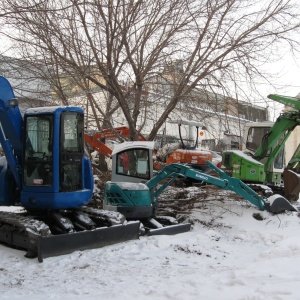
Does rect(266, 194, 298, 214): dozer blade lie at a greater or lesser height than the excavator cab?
lesser

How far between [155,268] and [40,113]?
3.26 meters

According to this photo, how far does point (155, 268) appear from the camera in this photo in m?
6.38

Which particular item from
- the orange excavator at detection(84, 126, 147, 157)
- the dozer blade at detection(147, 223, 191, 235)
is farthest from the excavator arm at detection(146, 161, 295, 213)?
the orange excavator at detection(84, 126, 147, 157)

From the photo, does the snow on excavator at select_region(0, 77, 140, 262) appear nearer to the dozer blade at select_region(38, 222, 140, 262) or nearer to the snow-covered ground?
the dozer blade at select_region(38, 222, 140, 262)

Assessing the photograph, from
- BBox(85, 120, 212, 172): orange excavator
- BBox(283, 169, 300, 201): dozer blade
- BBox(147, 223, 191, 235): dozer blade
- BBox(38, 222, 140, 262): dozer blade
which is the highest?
BBox(85, 120, 212, 172): orange excavator

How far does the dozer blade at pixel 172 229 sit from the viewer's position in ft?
28.1

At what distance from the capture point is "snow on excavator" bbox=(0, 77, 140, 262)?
23.9ft

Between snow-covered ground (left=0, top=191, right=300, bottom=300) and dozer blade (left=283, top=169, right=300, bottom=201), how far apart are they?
223cm

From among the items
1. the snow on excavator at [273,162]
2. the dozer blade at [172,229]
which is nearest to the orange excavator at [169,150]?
the snow on excavator at [273,162]

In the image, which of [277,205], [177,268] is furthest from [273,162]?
[177,268]

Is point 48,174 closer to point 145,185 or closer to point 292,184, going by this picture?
point 145,185

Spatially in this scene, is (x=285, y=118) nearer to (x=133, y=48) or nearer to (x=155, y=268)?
(x=133, y=48)

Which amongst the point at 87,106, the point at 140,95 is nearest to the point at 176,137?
the point at 140,95

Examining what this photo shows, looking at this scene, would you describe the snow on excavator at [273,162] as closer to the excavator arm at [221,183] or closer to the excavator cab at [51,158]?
the excavator arm at [221,183]
